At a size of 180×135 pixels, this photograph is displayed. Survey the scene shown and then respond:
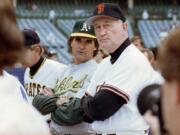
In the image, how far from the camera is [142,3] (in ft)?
92.1

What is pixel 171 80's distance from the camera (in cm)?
131

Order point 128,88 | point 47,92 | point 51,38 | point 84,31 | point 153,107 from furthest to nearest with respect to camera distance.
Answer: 1. point 51,38
2. point 84,31
3. point 47,92
4. point 128,88
5. point 153,107

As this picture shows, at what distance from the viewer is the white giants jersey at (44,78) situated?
446 centimetres

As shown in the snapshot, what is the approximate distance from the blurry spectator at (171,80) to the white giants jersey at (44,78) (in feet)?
10.2

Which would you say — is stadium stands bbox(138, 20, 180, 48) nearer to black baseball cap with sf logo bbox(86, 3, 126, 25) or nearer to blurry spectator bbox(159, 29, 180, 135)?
black baseball cap with sf logo bbox(86, 3, 126, 25)

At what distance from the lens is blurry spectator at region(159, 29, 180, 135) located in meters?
1.29

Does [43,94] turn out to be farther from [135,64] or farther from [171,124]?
[171,124]

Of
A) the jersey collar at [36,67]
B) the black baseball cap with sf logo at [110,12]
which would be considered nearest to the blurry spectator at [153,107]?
the black baseball cap with sf logo at [110,12]

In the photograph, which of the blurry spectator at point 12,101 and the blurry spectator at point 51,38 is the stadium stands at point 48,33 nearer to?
the blurry spectator at point 51,38

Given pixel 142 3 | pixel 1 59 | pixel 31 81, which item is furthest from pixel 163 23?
pixel 1 59

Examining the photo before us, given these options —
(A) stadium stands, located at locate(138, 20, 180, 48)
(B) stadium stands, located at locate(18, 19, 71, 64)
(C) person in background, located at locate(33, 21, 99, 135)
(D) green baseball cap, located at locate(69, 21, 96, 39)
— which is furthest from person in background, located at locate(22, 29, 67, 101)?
(A) stadium stands, located at locate(138, 20, 180, 48)

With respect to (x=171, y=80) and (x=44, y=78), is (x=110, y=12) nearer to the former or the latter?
(x=44, y=78)

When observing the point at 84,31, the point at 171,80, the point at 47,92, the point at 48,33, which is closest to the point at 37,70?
the point at 47,92

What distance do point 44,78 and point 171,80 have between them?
3.23 metres
